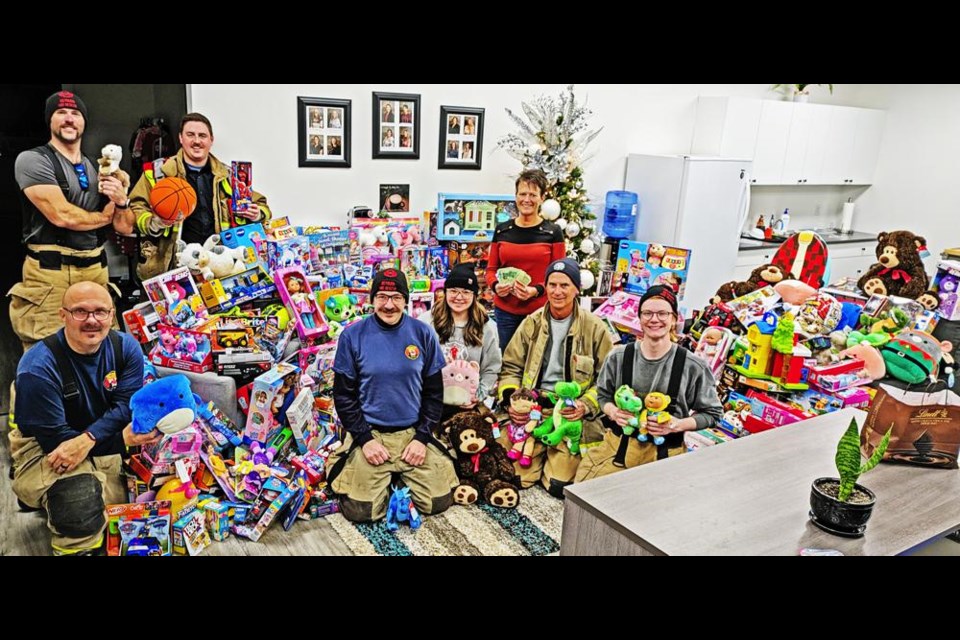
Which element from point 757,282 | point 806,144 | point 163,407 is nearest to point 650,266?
point 757,282

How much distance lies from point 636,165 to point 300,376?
4048 mm

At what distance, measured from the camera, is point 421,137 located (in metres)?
5.41

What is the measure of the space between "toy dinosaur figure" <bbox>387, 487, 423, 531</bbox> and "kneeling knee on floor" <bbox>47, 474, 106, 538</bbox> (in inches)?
50.1

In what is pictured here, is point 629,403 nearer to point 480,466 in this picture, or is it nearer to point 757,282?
point 480,466

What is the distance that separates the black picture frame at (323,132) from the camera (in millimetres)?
4859

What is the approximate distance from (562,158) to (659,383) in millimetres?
2634

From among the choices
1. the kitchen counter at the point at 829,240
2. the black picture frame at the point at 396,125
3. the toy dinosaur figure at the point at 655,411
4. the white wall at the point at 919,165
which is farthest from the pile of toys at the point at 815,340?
the white wall at the point at 919,165

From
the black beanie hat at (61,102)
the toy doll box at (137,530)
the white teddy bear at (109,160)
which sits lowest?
the toy doll box at (137,530)

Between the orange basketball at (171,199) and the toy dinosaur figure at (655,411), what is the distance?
107 inches

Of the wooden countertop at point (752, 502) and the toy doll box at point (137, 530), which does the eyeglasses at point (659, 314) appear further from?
the toy doll box at point (137, 530)

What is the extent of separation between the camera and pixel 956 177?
7.31m

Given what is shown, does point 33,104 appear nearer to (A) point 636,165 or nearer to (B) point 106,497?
(B) point 106,497

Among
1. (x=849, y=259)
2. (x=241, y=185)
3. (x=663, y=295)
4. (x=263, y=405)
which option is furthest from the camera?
(x=849, y=259)

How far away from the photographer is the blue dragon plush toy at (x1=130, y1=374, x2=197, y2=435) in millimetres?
3037
